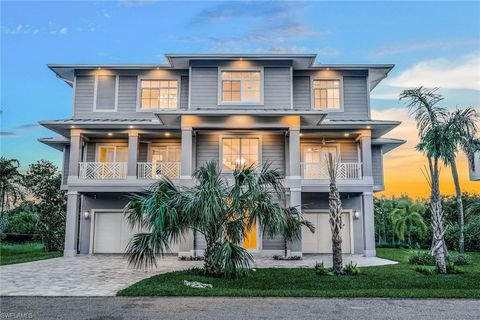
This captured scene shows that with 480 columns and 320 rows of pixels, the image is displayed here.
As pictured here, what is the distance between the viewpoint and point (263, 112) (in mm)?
14531

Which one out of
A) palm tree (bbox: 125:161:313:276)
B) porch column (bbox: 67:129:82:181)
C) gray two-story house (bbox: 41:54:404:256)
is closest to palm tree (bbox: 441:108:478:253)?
palm tree (bbox: 125:161:313:276)

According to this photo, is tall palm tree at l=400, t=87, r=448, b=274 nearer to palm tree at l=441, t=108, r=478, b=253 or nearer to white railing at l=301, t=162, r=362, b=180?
palm tree at l=441, t=108, r=478, b=253

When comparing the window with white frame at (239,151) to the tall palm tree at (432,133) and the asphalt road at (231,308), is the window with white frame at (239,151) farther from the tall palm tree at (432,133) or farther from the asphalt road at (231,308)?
the asphalt road at (231,308)

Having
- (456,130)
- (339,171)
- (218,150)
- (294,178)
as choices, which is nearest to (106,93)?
(218,150)

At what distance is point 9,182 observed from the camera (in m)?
20.4

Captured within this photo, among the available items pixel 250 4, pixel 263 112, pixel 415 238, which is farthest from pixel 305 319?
pixel 415 238

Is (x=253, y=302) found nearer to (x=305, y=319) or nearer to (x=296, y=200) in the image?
(x=305, y=319)

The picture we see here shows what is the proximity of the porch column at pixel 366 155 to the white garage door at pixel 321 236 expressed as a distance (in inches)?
93.9

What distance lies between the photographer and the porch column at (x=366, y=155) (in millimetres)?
15898

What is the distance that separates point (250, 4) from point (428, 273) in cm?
1378

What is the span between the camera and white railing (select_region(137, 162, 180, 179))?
16.3m

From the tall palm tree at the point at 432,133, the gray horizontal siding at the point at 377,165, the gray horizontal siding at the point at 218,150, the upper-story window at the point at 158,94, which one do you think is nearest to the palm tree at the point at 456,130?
the tall palm tree at the point at 432,133

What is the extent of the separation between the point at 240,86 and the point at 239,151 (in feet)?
9.31

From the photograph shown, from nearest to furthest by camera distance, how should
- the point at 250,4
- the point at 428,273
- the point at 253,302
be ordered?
the point at 253,302, the point at 428,273, the point at 250,4
